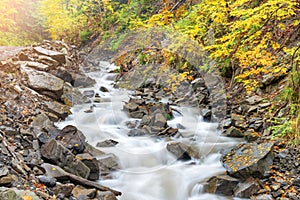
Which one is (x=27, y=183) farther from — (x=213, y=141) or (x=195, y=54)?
(x=195, y=54)

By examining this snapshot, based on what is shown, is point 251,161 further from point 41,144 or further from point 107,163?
point 41,144

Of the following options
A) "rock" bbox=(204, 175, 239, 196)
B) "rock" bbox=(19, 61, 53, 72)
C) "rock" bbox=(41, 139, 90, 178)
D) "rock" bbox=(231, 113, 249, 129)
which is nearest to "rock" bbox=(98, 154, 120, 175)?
"rock" bbox=(41, 139, 90, 178)

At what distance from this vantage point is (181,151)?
495cm

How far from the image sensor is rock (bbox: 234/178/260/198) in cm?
358

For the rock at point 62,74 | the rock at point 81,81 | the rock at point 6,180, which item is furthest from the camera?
the rock at point 81,81

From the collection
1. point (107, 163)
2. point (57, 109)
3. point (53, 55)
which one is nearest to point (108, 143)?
point (107, 163)

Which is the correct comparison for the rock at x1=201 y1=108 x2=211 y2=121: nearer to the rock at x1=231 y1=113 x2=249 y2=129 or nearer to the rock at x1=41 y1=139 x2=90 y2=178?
the rock at x1=231 y1=113 x2=249 y2=129

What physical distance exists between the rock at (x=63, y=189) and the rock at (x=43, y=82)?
386 centimetres

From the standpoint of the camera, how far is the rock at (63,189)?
2.97 metres

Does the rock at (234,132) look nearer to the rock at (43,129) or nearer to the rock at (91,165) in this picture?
the rock at (91,165)

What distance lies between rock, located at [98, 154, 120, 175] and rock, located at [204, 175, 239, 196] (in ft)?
5.66

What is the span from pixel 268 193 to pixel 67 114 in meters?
4.71

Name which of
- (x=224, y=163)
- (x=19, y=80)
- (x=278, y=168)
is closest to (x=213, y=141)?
(x=224, y=163)

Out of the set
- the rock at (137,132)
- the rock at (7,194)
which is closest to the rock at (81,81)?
the rock at (137,132)
